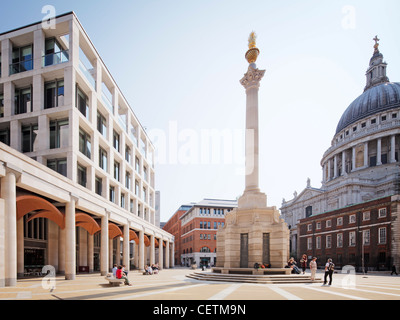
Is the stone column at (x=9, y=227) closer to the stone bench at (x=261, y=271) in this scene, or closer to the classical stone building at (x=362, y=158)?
the stone bench at (x=261, y=271)

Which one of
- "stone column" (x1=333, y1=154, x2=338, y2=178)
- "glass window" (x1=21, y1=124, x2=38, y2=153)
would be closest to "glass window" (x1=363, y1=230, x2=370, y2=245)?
"stone column" (x1=333, y1=154, x2=338, y2=178)

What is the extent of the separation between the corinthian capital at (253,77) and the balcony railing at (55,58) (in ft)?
55.5

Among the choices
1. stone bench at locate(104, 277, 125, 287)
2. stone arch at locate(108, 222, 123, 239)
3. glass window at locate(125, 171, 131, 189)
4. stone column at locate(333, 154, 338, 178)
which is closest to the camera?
stone bench at locate(104, 277, 125, 287)

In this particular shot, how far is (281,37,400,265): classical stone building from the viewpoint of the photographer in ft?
232

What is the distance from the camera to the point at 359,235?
166ft

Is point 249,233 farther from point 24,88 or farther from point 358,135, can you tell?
point 358,135

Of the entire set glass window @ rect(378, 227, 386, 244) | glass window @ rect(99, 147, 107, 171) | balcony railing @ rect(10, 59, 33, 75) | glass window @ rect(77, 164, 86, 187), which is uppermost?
balcony railing @ rect(10, 59, 33, 75)

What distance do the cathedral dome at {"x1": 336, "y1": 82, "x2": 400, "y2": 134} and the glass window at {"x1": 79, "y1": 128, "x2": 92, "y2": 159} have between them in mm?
85545

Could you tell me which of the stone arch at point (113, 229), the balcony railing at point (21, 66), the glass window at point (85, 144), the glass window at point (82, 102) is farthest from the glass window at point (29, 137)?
the stone arch at point (113, 229)

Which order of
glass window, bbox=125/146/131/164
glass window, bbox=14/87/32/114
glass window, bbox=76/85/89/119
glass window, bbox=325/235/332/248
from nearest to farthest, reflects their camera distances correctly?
glass window, bbox=14/87/32/114
glass window, bbox=76/85/89/119
glass window, bbox=125/146/131/164
glass window, bbox=325/235/332/248

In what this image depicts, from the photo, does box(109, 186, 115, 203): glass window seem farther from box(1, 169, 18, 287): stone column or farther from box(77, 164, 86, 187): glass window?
box(1, 169, 18, 287): stone column

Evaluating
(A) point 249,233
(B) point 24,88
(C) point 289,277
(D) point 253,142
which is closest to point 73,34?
(B) point 24,88

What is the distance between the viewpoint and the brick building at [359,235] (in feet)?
145
